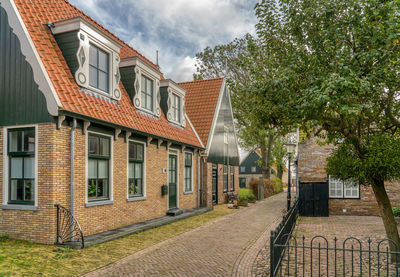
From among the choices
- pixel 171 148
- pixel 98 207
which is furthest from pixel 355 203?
pixel 98 207

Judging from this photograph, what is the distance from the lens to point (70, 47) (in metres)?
9.82

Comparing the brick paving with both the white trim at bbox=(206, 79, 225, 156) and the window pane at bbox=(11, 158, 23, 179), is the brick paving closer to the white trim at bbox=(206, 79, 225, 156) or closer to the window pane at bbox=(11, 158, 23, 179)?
the window pane at bbox=(11, 158, 23, 179)

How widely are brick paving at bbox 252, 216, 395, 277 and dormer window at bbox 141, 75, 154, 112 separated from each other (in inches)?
290

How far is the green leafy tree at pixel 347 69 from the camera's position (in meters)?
6.96

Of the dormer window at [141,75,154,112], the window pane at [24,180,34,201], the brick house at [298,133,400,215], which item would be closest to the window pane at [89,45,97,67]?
the dormer window at [141,75,154,112]

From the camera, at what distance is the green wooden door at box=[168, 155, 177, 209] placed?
1526 cm

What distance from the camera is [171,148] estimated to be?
15281mm

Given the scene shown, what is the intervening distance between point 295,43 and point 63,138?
273 inches

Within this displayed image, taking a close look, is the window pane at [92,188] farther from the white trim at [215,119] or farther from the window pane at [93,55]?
the white trim at [215,119]

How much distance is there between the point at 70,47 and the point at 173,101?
7.26 metres

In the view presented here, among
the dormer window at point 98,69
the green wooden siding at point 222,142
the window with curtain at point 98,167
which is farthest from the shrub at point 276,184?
the dormer window at point 98,69

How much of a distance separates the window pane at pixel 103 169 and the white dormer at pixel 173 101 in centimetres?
553

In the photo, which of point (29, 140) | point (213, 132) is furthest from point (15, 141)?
point (213, 132)

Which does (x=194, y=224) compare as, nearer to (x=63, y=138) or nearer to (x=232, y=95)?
(x=63, y=138)
